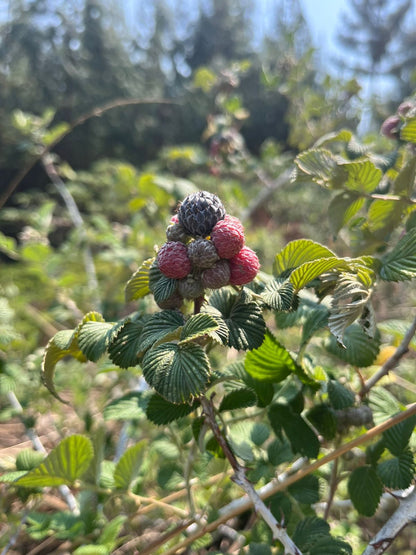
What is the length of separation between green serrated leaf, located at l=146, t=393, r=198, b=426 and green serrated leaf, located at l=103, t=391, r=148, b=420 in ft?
0.33

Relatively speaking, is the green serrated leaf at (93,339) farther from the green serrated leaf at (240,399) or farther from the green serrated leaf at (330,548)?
the green serrated leaf at (330,548)

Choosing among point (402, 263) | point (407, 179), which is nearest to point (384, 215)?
point (407, 179)

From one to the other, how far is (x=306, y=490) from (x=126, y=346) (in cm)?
32

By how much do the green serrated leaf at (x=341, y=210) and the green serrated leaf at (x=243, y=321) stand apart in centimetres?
22

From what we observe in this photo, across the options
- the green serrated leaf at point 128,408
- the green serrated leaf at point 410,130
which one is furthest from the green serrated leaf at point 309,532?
the green serrated leaf at point 410,130

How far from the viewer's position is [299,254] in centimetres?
35

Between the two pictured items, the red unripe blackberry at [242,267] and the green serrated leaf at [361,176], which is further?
the green serrated leaf at [361,176]

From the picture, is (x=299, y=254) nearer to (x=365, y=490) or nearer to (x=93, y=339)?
(x=93, y=339)

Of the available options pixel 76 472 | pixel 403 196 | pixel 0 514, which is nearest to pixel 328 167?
pixel 403 196

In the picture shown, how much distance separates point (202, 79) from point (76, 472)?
152cm

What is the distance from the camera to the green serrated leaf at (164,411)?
0.37 metres

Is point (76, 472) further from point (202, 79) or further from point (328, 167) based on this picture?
point (202, 79)

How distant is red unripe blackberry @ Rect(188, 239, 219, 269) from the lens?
30 cm

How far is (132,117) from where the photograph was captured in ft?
20.1
